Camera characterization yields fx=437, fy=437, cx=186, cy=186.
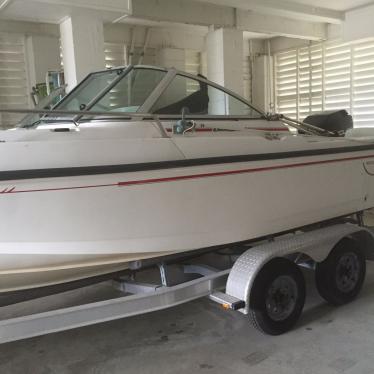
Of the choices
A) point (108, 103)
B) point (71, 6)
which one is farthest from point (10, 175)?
point (71, 6)

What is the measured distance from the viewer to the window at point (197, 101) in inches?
114

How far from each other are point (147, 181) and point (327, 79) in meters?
8.38

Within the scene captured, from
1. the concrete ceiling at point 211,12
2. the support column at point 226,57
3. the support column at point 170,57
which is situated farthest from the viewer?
the support column at point 170,57

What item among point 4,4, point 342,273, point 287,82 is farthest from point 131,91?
point 287,82

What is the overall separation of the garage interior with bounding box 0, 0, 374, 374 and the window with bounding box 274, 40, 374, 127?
0.02 m

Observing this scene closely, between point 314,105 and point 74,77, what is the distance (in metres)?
6.18

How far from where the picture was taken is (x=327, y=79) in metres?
9.50

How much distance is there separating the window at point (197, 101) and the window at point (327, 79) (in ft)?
20.8

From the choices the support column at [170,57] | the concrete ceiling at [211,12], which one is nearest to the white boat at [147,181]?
the concrete ceiling at [211,12]

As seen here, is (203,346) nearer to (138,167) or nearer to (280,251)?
(280,251)

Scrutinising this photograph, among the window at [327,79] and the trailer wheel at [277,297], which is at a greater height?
the window at [327,79]

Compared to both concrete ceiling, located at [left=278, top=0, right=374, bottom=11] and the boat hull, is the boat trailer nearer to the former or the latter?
the boat hull

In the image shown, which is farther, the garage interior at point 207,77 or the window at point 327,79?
the window at point 327,79

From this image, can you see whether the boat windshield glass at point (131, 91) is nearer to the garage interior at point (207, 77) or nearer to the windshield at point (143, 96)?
the windshield at point (143, 96)
